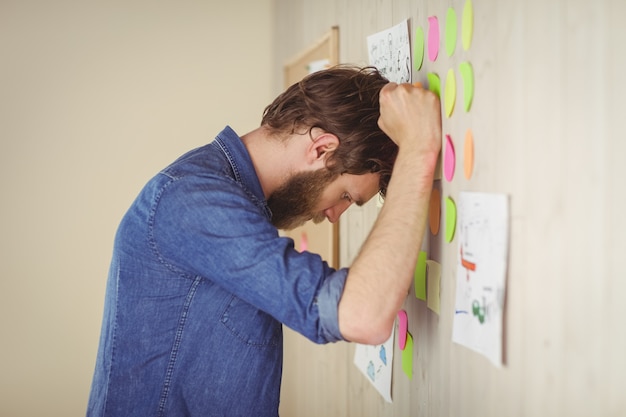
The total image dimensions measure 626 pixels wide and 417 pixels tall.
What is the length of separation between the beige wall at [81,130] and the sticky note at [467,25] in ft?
8.24

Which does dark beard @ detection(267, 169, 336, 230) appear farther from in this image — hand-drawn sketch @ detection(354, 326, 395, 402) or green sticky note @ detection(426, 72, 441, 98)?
hand-drawn sketch @ detection(354, 326, 395, 402)

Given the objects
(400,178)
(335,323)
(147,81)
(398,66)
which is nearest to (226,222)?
(335,323)

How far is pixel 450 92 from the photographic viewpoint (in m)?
1.29

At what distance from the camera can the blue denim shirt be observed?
1.09 meters

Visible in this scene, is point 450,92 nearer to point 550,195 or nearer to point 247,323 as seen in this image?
point 550,195

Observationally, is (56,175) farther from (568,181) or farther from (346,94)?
(568,181)

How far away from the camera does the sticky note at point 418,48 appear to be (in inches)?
56.2

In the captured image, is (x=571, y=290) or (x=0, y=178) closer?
(x=571, y=290)

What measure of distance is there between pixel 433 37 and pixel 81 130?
8.55ft

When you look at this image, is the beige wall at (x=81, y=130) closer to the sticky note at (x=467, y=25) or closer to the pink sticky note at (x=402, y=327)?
the pink sticky note at (x=402, y=327)

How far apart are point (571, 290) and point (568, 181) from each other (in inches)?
5.9

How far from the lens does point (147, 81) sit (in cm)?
356

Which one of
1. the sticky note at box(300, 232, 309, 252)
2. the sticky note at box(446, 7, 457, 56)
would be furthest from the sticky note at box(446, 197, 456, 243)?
the sticky note at box(300, 232, 309, 252)

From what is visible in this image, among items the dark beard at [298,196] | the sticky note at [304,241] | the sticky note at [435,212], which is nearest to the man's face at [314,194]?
the dark beard at [298,196]
